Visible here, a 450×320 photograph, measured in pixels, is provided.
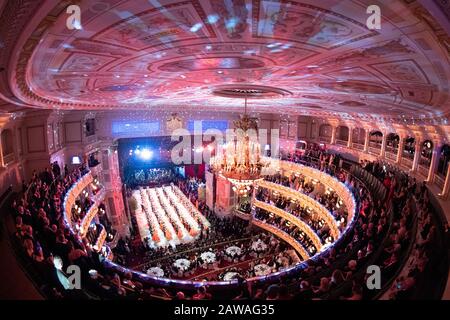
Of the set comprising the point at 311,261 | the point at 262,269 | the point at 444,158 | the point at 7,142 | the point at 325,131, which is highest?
the point at 7,142

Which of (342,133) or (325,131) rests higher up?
(325,131)

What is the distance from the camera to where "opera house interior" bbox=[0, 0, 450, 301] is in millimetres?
2990

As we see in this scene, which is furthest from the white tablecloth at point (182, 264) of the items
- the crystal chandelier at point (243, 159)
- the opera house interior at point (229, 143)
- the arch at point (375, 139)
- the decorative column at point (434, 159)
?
the arch at point (375, 139)

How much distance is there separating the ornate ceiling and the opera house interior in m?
0.03

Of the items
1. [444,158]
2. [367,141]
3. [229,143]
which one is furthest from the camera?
[367,141]

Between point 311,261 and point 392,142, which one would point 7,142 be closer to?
point 311,261

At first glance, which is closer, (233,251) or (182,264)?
(182,264)

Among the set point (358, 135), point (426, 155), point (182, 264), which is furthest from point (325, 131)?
point (182, 264)

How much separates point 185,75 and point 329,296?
5919 millimetres

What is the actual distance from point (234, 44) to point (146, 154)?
23.5m

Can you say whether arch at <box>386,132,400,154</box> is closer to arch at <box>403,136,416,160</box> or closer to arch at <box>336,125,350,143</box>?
arch at <box>403,136,416,160</box>

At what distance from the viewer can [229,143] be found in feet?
31.8

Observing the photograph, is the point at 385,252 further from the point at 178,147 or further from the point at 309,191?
the point at 178,147
